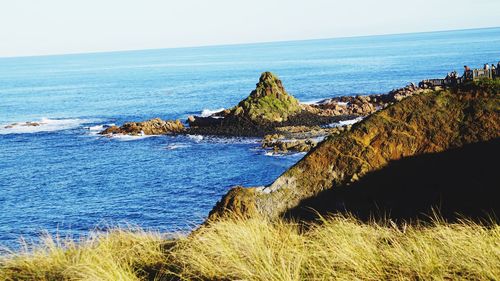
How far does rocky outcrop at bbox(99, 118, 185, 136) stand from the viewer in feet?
213

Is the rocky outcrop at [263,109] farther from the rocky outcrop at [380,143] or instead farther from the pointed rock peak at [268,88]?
the rocky outcrop at [380,143]

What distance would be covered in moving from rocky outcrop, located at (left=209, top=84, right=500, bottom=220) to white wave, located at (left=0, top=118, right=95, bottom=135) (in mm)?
66932

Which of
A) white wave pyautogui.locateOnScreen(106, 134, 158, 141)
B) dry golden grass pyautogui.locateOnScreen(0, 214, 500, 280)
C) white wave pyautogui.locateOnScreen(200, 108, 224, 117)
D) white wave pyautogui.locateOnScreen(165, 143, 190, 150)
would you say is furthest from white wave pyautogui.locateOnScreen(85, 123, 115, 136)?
dry golden grass pyautogui.locateOnScreen(0, 214, 500, 280)

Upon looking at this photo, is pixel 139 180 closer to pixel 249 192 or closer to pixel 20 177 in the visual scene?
pixel 20 177

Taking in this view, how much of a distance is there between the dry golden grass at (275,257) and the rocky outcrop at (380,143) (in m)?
2.14

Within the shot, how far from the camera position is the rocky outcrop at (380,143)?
36.4ft

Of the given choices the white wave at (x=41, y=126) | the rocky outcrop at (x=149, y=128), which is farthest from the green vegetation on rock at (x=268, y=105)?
the white wave at (x=41, y=126)

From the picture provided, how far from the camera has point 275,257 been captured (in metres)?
7.16

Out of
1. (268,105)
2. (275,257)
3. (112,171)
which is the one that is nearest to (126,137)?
(112,171)

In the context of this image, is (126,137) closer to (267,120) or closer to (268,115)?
(267,120)

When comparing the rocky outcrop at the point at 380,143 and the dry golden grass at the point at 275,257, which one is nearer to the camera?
the dry golden grass at the point at 275,257

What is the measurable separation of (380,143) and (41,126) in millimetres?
72439

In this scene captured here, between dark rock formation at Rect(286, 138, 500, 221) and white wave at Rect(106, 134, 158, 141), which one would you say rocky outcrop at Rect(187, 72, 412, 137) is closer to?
white wave at Rect(106, 134, 158, 141)

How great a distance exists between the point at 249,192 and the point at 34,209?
29.8 meters
